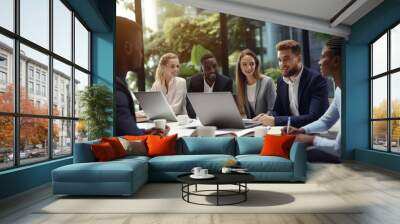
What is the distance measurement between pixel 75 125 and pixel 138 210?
3.71 metres

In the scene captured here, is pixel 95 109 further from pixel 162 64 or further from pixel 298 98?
pixel 298 98

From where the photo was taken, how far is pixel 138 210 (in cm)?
Result: 423

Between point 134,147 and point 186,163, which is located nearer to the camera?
point 186,163

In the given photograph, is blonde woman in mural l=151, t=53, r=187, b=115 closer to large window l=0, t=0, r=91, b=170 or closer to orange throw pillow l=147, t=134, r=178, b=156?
large window l=0, t=0, r=91, b=170

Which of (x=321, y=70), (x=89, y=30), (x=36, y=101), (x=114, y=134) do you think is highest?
(x=89, y=30)

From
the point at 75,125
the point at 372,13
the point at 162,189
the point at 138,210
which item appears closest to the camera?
the point at 138,210

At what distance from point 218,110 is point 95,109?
264 cm

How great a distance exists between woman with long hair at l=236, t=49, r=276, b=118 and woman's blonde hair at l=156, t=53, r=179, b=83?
153 centimetres

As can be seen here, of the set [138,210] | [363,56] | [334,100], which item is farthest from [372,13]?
[138,210]

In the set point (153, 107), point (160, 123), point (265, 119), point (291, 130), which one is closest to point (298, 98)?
point (291, 130)

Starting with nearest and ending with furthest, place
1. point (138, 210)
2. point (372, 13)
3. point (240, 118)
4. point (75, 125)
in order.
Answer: point (138, 210)
point (75, 125)
point (372, 13)
point (240, 118)

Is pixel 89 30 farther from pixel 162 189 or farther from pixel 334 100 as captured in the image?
pixel 334 100

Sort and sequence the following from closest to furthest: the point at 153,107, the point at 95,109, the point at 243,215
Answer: the point at 243,215 → the point at 95,109 → the point at 153,107

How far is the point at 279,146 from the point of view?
6.36 meters
